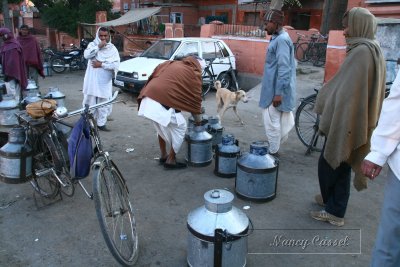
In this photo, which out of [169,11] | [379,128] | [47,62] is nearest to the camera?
[379,128]

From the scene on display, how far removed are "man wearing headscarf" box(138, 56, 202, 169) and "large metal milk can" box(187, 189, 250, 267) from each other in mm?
1756

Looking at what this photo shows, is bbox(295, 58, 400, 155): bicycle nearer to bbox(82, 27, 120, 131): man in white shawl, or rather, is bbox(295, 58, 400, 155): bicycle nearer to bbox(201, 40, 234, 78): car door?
bbox(82, 27, 120, 131): man in white shawl

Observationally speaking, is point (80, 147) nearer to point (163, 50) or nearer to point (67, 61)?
point (163, 50)

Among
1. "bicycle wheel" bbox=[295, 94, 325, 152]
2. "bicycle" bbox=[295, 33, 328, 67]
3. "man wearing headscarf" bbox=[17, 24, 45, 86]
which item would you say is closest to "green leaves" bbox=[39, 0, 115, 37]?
"bicycle" bbox=[295, 33, 328, 67]

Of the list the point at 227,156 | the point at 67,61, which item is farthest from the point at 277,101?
the point at 67,61

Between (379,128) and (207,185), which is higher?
(379,128)

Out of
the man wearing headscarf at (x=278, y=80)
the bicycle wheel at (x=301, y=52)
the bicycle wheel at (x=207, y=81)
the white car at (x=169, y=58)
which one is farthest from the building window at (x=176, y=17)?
the man wearing headscarf at (x=278, y=80)

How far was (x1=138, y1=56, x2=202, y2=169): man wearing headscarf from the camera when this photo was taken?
161 inches

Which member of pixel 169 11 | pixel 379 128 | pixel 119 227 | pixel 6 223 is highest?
pixel 169 11

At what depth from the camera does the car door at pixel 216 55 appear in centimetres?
1010

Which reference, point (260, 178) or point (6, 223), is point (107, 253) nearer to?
point (6, 223)

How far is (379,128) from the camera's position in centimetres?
199

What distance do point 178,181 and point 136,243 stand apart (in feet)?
4.75

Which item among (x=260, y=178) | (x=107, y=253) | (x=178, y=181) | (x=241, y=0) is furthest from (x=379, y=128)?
(x=241, y=0)
